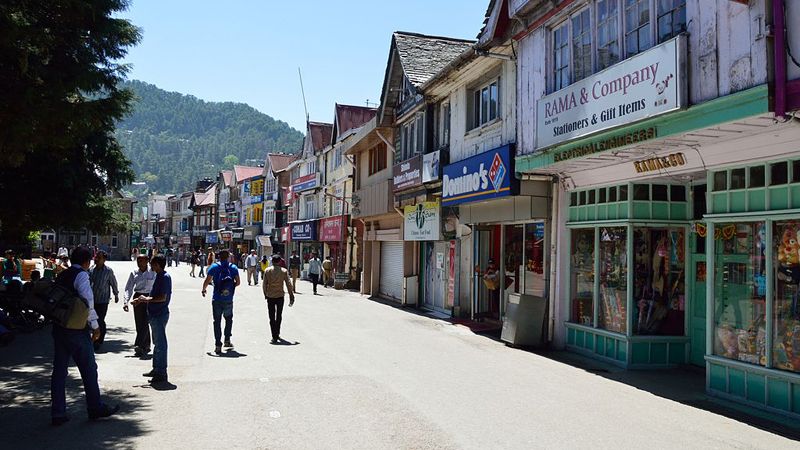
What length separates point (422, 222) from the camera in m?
20.4

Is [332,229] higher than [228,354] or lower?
higher

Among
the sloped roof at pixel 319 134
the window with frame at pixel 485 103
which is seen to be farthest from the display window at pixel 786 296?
the sloped roof at pixel 319 134

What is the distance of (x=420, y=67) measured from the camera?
21.4 m

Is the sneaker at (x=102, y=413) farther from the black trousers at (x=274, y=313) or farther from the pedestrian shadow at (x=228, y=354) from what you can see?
the black trousers at (x=274, y=313)

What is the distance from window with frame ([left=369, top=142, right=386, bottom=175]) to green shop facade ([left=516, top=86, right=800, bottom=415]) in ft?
48.6

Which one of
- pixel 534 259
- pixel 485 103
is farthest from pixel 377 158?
pixel 534 259

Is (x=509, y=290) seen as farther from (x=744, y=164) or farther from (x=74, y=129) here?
(x=74, y=129)

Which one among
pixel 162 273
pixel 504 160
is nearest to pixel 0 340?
pixel 162 273

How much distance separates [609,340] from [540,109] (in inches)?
167

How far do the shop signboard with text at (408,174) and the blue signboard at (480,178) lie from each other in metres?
2.85

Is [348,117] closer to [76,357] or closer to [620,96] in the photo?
[620,96]

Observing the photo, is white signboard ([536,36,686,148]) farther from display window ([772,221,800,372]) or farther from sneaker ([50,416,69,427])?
sneaker ([50,416,69,427])

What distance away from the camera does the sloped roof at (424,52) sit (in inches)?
830

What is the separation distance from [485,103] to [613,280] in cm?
642
